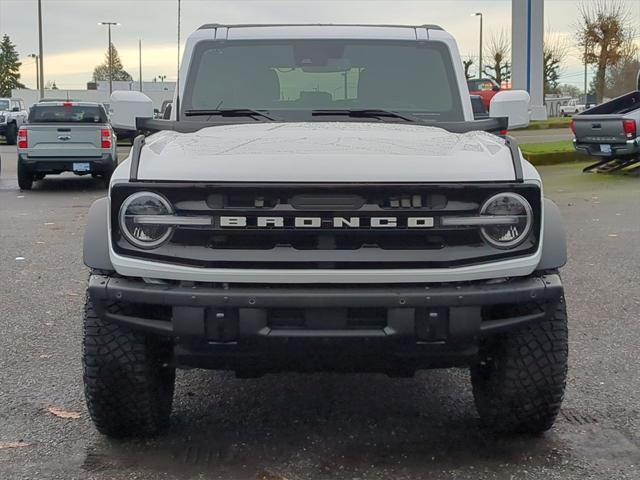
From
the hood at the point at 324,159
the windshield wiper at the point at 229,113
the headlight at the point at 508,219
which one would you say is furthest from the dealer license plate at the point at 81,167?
the headlight at the point at 508,219

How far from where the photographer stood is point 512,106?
4.49 m

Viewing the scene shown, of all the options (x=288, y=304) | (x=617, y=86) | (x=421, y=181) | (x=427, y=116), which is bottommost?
(x=288, y=304)

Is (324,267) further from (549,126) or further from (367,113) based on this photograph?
(549,126)

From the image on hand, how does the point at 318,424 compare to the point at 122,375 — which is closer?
the point at 122,375

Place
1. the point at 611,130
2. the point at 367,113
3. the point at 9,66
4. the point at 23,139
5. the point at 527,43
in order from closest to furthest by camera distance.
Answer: the point at 367,113 < the point at 23,139 < the point at 611,130 < the point at 527,43 < the point at 9,66

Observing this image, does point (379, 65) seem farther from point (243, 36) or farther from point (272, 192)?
point (272, 192)

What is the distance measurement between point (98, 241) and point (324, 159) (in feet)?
3.20

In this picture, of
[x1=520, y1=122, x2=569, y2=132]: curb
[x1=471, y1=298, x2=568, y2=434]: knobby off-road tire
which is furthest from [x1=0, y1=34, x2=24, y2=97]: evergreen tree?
[x1=471, y1=298, x2=568, y2=434]: knobby off-road tire

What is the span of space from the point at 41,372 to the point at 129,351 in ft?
5.19

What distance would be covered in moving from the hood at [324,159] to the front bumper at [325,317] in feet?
1.40

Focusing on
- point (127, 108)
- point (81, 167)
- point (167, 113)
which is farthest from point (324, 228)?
point (81, 167)

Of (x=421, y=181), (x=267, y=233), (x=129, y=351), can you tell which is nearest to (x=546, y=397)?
(x=421, y=181)

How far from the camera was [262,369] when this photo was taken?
10.8ft

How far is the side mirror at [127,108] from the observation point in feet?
14.9
